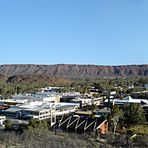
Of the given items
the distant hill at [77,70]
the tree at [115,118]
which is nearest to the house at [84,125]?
the tree at [115,118]

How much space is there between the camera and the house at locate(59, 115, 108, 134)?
86.1 ft

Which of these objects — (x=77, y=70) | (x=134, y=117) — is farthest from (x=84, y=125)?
(x=77, y=70)

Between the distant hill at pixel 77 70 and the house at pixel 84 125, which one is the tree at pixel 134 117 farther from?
the distant hill at pixel 77 70

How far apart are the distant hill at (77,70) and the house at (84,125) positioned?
147251mm

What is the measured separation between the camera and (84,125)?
26.7 meters

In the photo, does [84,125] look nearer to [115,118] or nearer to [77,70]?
[115,118]

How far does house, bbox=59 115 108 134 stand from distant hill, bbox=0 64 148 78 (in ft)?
483

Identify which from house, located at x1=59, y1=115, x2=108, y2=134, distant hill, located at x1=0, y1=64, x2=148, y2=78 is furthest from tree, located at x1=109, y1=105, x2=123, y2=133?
distant hill, located at x1=0, y1=64, x2=148, y2=78

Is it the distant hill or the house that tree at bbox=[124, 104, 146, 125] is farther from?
the distant hill

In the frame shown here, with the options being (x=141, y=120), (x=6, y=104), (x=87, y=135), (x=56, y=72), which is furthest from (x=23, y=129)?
(x=56, y=72)

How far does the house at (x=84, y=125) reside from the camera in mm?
26234

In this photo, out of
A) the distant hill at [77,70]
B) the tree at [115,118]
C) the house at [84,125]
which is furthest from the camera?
the distant hill at [77,70]

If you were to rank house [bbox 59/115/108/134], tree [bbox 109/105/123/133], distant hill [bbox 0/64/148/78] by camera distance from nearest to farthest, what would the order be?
house [bbox 59/115/108/134] → tree [bbox 109/105/123/133] → distant hill [bbox 0/64/148/78]

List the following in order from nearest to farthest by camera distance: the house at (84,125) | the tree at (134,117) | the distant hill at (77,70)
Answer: the house at (84,125)
the tree at (134,117)
the distant hill at (77,70)
